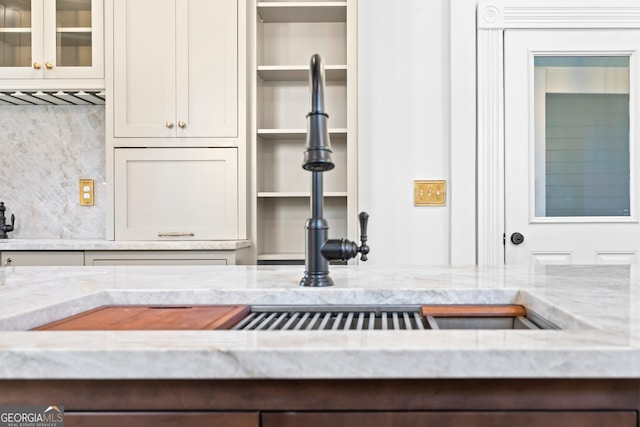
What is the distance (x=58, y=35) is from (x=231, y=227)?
1.35m

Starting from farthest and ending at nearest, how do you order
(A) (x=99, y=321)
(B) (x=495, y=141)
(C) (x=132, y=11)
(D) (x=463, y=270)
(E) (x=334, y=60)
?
(E) (x=334, y=60) < (B) (x=495, y=141) < (C) (x=132, y=11) < (D) (x=463, y=270) < (A) (x=99, y=321)

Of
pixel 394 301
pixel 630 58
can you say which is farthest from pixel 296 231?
pixel 630 58

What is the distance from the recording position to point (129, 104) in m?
2.38

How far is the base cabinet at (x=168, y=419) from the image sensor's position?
0.52m

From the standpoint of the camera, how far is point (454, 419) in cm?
52

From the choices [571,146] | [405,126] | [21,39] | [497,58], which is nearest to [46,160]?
[21,39]

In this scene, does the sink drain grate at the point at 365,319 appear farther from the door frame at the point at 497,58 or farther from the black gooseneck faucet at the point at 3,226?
the black gooseneck faucet at the point at 3,226

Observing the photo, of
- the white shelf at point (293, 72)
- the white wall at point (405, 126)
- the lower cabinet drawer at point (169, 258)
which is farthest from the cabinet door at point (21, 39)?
the white wall at point (405, 126)

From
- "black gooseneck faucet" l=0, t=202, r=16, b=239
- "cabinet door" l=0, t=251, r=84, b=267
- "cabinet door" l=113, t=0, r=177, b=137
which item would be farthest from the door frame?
"black gooseneck faucet" l=0, t=202, r=16, b=239

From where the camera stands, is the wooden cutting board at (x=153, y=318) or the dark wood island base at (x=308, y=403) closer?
the dark wood island base at (x=308, y=403)

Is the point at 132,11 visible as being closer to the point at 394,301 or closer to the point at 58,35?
the point at 58,35

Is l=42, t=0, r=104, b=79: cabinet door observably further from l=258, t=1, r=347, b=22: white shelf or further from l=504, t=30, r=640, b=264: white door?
l=504, t=30, r=640, b=264: white door

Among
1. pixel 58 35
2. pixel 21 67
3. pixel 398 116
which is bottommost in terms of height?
pixel 398 116

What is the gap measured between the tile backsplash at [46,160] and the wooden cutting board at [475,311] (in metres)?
2.40
